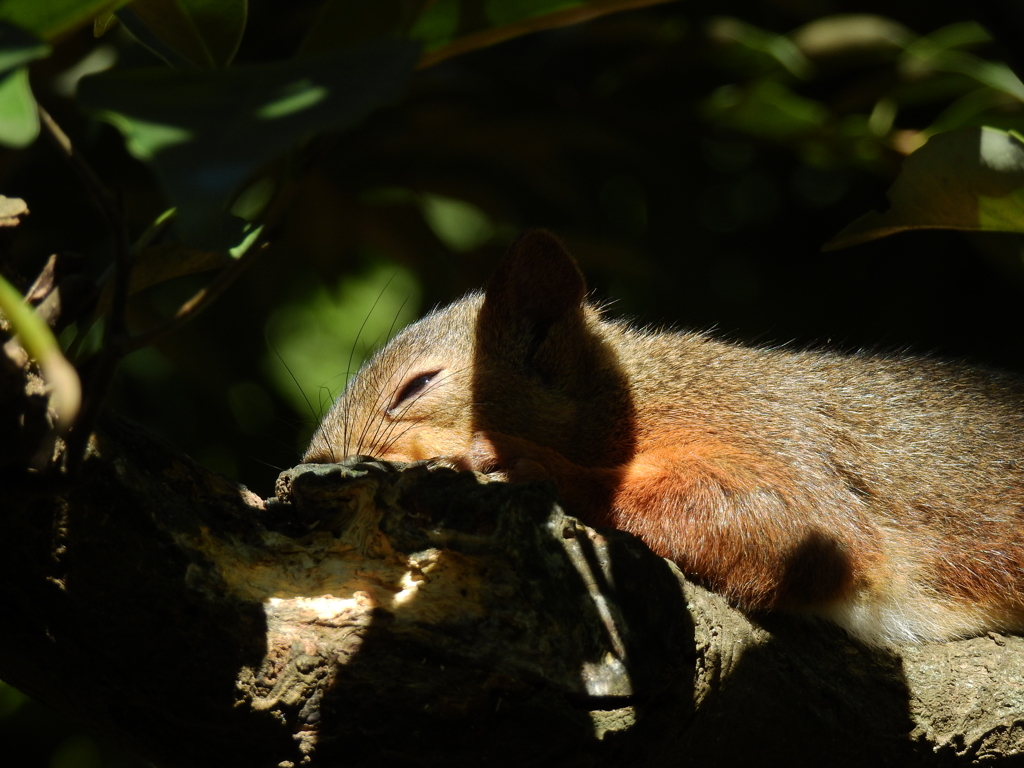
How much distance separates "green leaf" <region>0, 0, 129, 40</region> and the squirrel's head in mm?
1704

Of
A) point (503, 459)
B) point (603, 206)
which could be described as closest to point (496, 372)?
point (503, 459)

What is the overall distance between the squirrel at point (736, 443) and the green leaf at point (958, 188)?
93 cm

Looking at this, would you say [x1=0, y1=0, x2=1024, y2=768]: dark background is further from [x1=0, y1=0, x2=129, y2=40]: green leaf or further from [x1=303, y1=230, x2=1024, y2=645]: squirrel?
[x1=0, y1=0, x2=129, y2=40]: green leaf

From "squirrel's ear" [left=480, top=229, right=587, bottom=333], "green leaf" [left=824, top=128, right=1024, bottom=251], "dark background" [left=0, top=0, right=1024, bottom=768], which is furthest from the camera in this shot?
"dark background" [left=0, top=0, right=1024, bottom=768]

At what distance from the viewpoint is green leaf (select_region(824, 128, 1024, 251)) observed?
1.99m

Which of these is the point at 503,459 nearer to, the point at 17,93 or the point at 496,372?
the point at 496,372

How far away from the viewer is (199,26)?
1.73 metres

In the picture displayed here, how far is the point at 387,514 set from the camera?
6.28ft

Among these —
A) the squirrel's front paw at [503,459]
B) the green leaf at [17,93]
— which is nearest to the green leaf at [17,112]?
the green leaf at [17,93]

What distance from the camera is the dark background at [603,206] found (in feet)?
12.6

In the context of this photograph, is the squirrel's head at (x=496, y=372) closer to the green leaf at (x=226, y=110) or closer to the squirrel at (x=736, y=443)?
the squirrel at (x=736, y=443)

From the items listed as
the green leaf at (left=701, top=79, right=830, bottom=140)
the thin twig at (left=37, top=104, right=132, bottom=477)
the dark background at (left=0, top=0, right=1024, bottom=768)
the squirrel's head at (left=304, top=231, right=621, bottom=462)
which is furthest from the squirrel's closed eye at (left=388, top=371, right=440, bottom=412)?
the thin twig at (left=37, top=104, right=132, bottom=477)

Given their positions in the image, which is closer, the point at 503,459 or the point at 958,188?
the point at 958,188

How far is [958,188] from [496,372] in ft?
5.18
